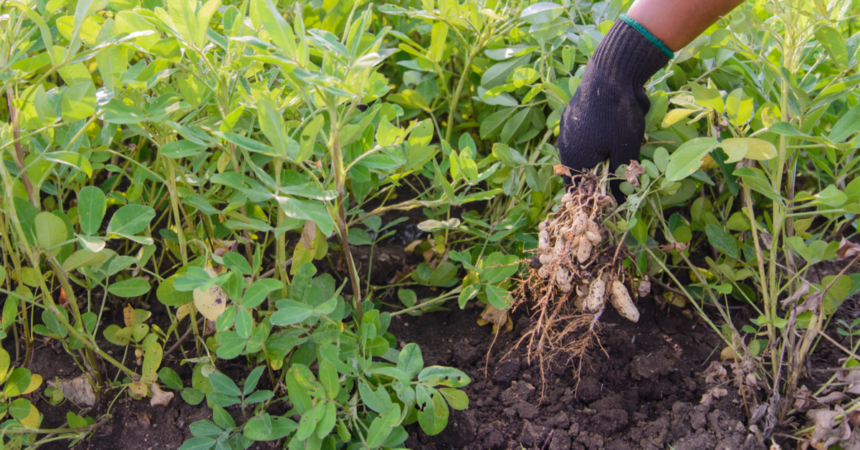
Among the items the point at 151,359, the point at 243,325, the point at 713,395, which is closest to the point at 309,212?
the point at 243,325

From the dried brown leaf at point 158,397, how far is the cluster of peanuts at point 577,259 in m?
0.88

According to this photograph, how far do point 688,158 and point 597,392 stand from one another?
A: 0.59 metres

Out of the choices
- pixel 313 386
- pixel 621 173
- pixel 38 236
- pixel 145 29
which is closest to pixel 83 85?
pixel 145 29

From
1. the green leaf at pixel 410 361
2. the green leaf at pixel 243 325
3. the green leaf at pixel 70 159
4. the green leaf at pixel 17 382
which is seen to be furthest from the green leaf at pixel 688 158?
the green leaf at pixel 17 382

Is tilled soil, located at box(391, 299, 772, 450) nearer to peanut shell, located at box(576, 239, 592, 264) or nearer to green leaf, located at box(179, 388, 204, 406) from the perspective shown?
peanut shell, located at box(576, 239, 592, 264)

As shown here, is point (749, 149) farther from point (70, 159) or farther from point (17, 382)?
point (17, 382)

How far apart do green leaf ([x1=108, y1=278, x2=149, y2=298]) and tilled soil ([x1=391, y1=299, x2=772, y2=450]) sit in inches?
24.4

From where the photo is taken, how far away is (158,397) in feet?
4.02

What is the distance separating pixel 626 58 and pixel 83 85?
110 cm

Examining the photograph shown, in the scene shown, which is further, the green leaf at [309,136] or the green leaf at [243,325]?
the green leaf at [243,325]

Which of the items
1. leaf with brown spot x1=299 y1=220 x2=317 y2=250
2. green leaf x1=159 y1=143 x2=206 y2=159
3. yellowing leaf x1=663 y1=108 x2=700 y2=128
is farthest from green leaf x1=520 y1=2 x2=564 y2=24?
green leaf x1=159 y1=143 x2=206 y2=159

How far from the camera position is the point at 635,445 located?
3.87ft

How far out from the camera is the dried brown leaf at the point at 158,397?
1225 millimetres

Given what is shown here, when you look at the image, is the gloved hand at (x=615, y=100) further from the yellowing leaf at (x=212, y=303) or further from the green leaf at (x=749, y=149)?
the yellowing leaf at (x=212, y=303)
